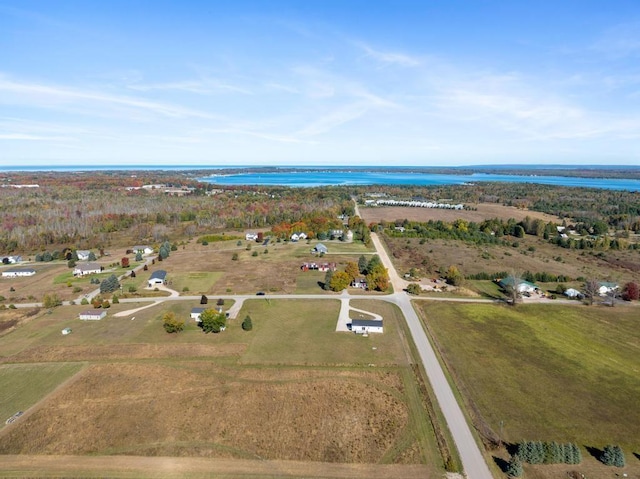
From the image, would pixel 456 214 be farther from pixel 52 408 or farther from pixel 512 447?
pixel 52 408

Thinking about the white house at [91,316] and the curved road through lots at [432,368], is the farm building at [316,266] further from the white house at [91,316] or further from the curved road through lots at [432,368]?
the white house at [91,316]

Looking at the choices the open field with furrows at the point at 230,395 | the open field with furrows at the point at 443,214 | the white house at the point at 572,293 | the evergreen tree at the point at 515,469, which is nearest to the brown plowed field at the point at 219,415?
the open field with furrows at the point at 230,395

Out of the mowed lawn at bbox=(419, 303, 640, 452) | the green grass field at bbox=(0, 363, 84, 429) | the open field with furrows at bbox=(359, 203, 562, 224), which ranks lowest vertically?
the green grass field at bbox=(0, 363, 84, 429)

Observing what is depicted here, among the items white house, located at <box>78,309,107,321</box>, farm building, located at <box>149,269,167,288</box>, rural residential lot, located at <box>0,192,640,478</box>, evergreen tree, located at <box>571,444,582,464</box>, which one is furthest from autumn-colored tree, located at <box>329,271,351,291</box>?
evergreen tree, located at <box>571,444,582,464</box>

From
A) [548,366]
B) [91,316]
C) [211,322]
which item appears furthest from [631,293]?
[91,316]

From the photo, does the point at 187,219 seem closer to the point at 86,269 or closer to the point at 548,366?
the point at 86,269

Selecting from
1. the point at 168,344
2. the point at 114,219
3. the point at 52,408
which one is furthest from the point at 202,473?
the point at 114,219

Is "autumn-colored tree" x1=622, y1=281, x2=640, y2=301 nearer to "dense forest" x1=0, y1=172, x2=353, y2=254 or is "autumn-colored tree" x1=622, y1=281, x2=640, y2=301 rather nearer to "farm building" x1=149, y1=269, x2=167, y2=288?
"farm building" x1=149, y1=269, x2=167, y2=288
